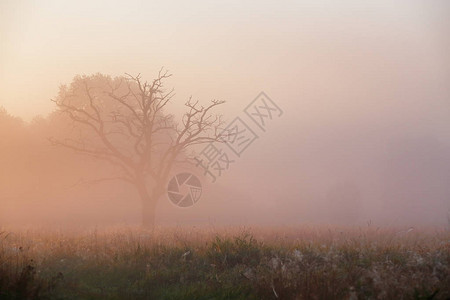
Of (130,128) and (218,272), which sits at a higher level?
(130,128)

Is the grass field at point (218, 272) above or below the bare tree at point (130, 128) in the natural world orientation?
below

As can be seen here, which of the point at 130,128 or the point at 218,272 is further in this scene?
the point at 130,128

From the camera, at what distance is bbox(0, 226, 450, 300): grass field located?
268 inches

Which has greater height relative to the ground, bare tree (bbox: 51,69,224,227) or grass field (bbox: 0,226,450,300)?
bare tree (bbox: 51,69,224,227)

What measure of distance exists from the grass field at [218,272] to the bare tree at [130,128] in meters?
10.5

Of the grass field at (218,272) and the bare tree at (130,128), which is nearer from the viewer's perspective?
the grass field at (218,272)

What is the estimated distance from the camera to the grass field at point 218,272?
22.3 feet

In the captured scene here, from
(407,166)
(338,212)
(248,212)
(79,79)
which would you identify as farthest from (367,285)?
(407,166)

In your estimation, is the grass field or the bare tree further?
the bare tree

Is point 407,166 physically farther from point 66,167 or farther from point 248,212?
point 66,167

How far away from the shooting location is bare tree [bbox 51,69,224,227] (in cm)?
2138

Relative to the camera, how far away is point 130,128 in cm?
2152

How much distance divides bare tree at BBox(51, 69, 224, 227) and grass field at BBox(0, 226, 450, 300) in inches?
415

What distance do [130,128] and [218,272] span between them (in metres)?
14.4
